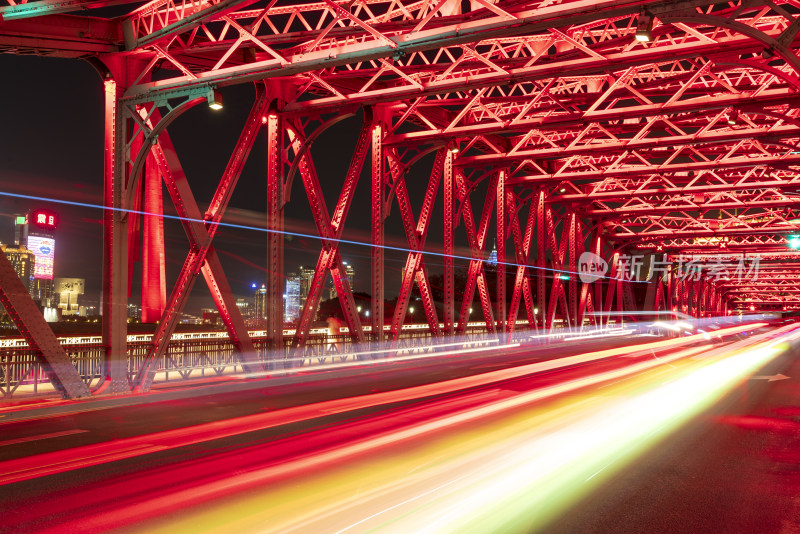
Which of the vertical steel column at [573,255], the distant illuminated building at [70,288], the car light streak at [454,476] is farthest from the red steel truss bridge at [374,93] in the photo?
the vertical steel column at [573,255]

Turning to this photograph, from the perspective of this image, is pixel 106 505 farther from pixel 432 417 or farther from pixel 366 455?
pixel 432 417

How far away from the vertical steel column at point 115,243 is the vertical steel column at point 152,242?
71.8 inches

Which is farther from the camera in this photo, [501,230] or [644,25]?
[501,230]

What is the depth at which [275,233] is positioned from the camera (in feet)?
60.5

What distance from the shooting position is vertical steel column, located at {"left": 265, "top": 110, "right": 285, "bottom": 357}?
18.4 m

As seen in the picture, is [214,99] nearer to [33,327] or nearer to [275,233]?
[275,233]

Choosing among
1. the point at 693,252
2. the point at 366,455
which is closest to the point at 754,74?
the point at 366,455

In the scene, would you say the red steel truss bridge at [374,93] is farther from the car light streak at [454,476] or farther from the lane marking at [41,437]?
the car light streak at [454,476]

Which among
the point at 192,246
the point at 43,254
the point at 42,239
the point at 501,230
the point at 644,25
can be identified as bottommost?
the point at 43,254

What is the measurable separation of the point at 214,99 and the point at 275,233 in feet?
13.1

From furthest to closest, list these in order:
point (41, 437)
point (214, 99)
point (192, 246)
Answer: point (192, 246)
point (214, 99)
point (41, 437)

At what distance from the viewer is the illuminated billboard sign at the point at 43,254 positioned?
16203 millimetres

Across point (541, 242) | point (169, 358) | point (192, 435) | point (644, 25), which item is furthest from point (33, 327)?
point (541, 242)

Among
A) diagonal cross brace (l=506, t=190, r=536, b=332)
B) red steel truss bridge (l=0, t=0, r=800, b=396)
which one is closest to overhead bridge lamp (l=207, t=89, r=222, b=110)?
red steel truss bridge (l=0, t=0, r=800, b=396)
